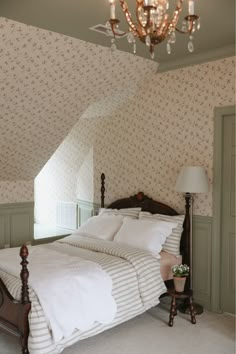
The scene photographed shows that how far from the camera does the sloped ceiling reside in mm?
3490

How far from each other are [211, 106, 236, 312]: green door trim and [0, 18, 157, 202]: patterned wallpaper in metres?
1.13

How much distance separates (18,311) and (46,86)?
2.24 m

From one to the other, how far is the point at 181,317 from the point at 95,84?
267 centimetres

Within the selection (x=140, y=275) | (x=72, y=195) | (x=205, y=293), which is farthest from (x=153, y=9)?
(x=72, y=195)

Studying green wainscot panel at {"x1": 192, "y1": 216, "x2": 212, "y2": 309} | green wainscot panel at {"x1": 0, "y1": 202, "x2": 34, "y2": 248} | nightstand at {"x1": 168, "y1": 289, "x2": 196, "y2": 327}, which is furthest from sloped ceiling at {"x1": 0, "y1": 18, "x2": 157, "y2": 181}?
nightstand at {"x1": 168, "y1": 289, "x2": 196, "y2": 327}

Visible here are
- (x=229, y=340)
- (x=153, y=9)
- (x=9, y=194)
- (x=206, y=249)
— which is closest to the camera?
(x=153, y=9)

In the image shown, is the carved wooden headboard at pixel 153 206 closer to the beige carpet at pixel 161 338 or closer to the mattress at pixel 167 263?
the mattress at pixel 167 263

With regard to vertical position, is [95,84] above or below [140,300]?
above

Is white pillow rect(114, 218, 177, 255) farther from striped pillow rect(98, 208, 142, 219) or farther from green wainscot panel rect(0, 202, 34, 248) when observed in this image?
green wainscot panel rect(0, 202, 34, 248)

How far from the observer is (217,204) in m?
3.97

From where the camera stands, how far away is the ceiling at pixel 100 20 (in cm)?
280

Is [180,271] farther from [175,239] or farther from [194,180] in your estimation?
[194,180]

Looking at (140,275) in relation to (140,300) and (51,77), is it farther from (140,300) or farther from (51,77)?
(51,77)

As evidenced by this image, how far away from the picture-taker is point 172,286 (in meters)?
3.99
